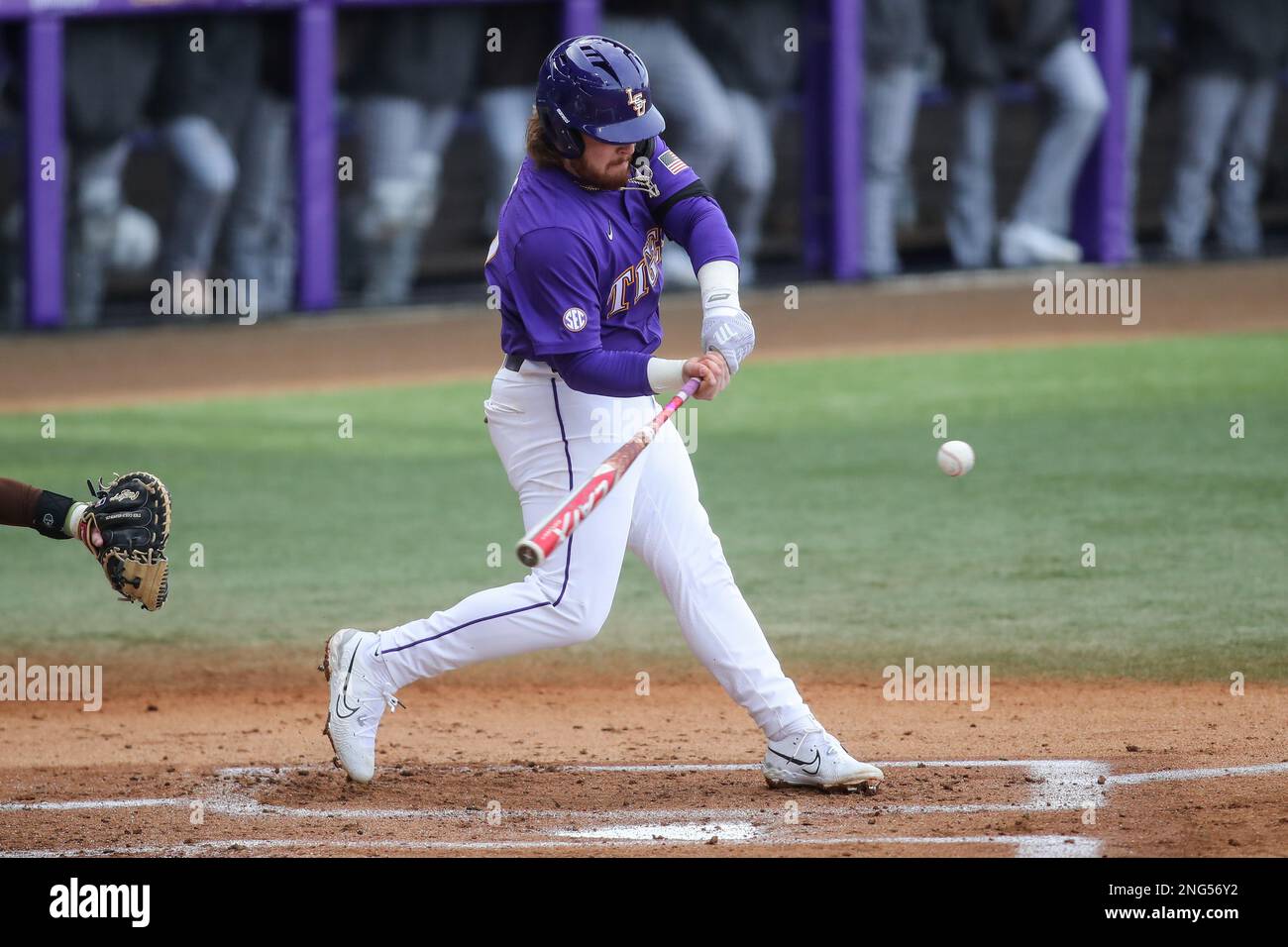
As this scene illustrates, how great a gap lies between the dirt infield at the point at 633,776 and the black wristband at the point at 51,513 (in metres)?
0.63

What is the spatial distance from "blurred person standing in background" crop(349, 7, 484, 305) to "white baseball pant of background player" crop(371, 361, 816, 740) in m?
8.30

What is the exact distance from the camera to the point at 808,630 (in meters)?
6.42

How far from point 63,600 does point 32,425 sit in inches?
118

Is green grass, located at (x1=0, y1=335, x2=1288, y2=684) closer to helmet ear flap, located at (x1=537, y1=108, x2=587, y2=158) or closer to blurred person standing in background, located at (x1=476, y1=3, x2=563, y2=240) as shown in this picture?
helmet ear flap, located at (x1=537, y1=108, x2=587, y2=158)

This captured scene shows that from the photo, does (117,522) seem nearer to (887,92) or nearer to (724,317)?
(724,317)

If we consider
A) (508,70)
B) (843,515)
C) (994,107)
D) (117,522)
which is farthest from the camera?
(994,107)

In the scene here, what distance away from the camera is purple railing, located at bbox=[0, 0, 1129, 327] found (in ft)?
38.7

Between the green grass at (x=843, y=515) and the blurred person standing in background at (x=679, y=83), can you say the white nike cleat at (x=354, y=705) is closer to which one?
the green grass at (x=843, y=515)

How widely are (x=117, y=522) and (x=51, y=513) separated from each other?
0.18m

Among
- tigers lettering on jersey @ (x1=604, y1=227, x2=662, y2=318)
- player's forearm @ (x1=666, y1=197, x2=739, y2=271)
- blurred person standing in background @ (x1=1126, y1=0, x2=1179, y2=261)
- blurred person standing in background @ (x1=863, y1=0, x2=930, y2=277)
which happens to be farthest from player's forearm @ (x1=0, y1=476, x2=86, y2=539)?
blurred person standing in background @ (x1=1126, y1=0, x2=1179, y2=261)

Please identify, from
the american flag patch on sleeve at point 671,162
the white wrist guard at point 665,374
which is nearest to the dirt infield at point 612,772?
the white wrist guard at point 665,374

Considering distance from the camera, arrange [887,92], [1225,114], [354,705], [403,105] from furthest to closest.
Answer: [1225,114]
[887,92]
[403,105]
[354,705]

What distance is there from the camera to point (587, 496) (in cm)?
421

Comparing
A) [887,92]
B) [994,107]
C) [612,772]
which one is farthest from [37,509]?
[994,107]
